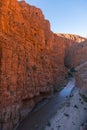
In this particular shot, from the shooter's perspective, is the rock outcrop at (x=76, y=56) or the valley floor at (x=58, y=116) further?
the rock outcrop at (x=76, y=56)


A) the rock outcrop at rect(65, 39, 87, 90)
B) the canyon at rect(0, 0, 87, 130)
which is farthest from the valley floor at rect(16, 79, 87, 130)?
the rock outcrop at rect(65, 39, 87, 90)

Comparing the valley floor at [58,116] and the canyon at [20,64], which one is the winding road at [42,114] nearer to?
the valley floor at [58,116]

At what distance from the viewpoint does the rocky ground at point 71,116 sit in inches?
942

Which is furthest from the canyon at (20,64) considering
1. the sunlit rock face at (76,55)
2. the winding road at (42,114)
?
the sunlit rock face at (76,55)

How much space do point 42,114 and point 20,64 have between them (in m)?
7.59

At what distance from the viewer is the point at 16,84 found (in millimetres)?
24172

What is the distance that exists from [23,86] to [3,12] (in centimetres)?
809

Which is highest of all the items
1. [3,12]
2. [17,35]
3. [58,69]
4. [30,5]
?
[30,5]

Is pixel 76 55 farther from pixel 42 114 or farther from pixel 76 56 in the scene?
pixel 42 114

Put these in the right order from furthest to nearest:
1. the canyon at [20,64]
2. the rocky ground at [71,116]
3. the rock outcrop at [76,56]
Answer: the rock outcrop at [76,56] → the rocky ground at [71,116] → the canyon at [20,64]

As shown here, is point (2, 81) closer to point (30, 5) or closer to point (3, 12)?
point (3, 12)

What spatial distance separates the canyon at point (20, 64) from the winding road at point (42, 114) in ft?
2.47

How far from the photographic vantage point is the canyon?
22.0m

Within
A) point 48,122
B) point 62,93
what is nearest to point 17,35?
point 48,122
